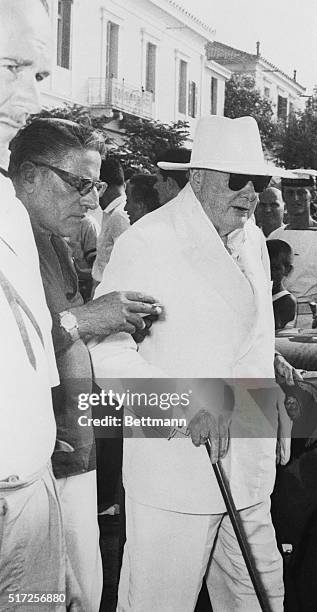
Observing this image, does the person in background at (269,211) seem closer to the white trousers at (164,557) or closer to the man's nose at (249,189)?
the man's nose at (249,189)

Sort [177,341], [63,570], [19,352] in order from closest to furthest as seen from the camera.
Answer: [19,352] → [63,570] → [177,341]

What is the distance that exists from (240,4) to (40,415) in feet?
4.01

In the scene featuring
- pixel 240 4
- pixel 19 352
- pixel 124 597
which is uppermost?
pixel 240 4

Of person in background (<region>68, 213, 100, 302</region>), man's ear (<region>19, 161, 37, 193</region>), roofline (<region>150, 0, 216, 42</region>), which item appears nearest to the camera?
man's ear (<region>19, 161, 37, 193</region>)

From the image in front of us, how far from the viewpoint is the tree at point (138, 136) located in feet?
7.54

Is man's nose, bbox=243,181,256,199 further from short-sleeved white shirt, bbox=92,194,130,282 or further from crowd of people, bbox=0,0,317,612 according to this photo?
short-sleeved white shirt, bbox=92,194,130,282

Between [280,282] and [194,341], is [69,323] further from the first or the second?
[280,282]

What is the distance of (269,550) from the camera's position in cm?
252

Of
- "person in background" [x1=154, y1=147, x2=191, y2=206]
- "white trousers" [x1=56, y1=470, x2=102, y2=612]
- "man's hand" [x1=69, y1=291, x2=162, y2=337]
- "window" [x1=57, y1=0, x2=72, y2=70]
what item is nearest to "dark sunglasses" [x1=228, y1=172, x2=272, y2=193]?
"person in background" [x1=154, y1=147, x2=191, y2=206]

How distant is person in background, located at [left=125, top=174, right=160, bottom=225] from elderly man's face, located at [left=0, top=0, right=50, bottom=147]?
0.40 m

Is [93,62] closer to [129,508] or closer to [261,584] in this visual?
[129,508]

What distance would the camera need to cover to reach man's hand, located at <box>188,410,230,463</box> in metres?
2.34

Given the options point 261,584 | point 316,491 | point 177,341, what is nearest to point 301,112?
point 177,341

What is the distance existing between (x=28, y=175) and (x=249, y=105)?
0.73 metres
